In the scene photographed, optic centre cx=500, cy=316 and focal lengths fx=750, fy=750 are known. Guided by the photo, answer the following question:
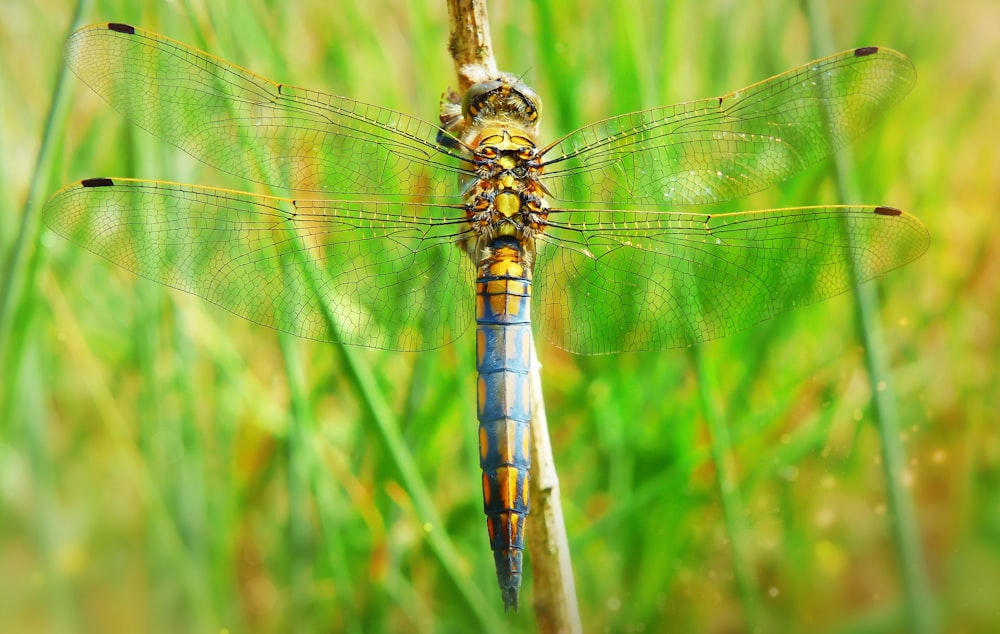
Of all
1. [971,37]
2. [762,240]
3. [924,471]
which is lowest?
[924,471]

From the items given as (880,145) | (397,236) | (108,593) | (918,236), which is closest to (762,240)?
(918,236)

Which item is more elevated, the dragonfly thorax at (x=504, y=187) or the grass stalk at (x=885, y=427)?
the dragonfly thorax at (x=504, y=187)

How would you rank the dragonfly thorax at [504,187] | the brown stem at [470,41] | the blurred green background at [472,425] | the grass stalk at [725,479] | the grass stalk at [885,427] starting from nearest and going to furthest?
1. the brown stem at [470,41]
2. the dragonfly thorax at [504,187]
3. the grass stalk at [885,427]
4. the grass stalk at [725,479]
5. the blurred green background at [472,425]

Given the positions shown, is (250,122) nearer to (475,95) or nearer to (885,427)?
(475,95)

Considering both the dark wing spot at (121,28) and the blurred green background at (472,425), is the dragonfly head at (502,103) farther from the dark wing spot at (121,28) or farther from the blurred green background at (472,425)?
the dark wing spot at (121,28)

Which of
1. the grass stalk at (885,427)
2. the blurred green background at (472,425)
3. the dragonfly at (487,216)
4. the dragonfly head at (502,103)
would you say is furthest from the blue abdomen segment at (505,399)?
the grass stalk at (885,427)

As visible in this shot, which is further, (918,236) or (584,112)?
(584,112)

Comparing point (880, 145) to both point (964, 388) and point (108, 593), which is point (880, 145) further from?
point (108, 593)
